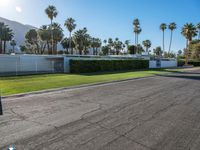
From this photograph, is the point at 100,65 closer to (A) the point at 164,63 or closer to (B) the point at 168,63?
(A) the point at 164,63

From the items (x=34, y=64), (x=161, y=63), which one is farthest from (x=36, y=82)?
(x=161, y=63)

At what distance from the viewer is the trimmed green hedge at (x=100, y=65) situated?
2912 centimetres

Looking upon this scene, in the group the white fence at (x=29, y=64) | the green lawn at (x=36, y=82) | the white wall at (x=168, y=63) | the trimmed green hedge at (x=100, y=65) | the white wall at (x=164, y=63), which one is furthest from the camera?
the white wall at (x=168, y=63)

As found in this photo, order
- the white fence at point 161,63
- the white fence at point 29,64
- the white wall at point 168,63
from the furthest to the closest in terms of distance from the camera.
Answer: the white wall at point 168,63
the white fence at point 161,63
the white fence at point 29,64

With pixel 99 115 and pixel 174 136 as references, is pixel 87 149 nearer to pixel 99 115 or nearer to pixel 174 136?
pixel 174 136

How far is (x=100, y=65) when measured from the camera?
1313 inches

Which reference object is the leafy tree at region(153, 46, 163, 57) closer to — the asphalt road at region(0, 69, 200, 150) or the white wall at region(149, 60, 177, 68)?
the white wall at region(149, 60, 177, 68)

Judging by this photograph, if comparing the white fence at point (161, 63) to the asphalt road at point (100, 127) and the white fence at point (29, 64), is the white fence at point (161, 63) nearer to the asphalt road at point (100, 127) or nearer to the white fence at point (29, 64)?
the white fence at point (29, 64)

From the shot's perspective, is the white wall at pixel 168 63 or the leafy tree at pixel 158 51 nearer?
the white wall at pixel 168 63

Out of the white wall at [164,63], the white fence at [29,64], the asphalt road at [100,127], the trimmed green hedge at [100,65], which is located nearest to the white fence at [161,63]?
the white wall at [164,63]

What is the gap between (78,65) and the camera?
29.3 meters

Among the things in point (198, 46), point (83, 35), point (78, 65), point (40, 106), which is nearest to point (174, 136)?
point (40, 106)

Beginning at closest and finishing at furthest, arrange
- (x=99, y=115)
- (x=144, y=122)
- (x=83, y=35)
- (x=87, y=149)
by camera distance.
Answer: (x=87, y=149), (x=144, y=122), (x=99, y=115), (x=83, y=35)

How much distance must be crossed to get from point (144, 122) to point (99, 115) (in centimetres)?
149
